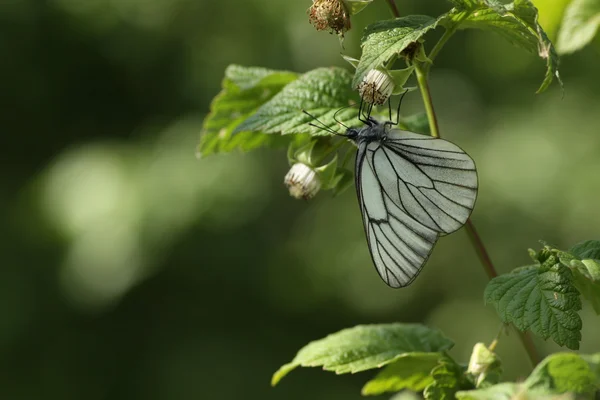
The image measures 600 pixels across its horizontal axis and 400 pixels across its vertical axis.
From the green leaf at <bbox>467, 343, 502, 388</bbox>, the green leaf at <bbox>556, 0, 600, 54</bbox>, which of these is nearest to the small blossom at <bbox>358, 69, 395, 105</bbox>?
the green leaf at <bbox>467, 343, 502, 388</bbox>

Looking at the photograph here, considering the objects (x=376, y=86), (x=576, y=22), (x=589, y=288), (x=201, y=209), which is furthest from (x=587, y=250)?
(x=201, y=209)

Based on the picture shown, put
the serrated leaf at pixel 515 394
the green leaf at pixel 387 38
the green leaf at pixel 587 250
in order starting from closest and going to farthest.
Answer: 1. the serrated leaf at pixel 515 394
2. the green leaf at pixel 387 38
3. the green leaf at pixel 587 250

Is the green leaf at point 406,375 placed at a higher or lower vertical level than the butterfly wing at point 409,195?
lower

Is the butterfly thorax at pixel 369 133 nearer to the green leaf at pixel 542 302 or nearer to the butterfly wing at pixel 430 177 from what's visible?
the butterfly wing at pixel 430 177

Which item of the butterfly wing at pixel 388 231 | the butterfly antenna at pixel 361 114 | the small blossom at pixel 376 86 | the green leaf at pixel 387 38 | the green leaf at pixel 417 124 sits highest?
the green leaf at pixel 387 38

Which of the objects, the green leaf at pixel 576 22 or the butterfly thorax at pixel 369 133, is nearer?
the butterfly thorax at pixel 369 133

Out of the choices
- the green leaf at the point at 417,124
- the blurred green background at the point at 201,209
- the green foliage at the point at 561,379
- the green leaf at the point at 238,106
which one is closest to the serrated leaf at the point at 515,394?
the green foliage at the point at 561,379

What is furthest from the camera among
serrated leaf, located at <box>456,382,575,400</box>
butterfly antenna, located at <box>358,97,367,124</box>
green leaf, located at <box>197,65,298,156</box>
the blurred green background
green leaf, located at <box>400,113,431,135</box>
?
the blurred green background

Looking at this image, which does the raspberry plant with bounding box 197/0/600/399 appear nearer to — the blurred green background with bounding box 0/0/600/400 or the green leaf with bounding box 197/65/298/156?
the green leaf with bounding box 197/65/298/156
